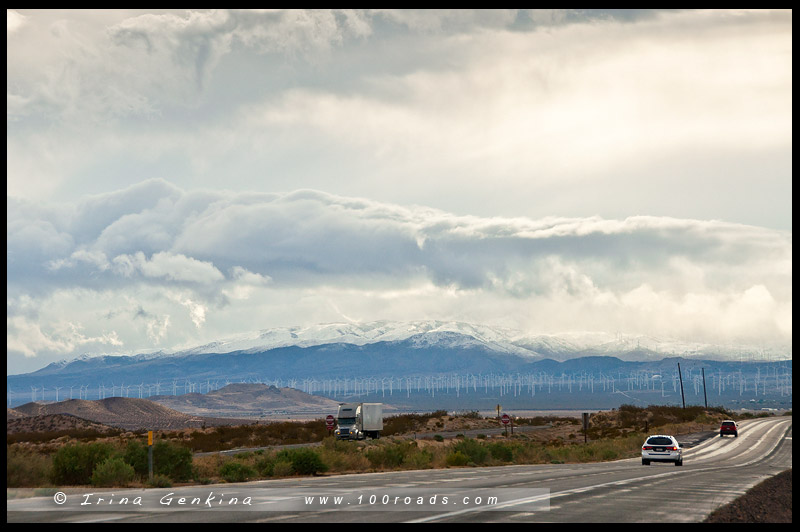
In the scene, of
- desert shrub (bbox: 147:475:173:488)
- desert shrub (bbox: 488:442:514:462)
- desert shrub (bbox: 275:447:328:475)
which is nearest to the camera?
desert shrub (bbox: 147:475:173:488)

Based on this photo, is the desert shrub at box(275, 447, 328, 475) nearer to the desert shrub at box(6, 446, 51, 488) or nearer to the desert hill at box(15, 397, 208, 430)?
the desert shrub at box(6, 446, 51, 488)

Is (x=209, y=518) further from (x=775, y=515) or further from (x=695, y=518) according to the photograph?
(x=775, y=515)

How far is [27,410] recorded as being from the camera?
585ft

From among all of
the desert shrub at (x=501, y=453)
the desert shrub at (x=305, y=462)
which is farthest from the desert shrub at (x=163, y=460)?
the desert shrub at (x=501, y=453)

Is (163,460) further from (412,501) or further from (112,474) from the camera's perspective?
(412,501)

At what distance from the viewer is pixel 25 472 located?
29.3 m

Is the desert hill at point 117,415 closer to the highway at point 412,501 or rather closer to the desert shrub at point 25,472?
the desert shrub at point 25,472

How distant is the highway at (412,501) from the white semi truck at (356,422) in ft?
115

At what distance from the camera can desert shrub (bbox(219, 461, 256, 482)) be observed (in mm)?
32531

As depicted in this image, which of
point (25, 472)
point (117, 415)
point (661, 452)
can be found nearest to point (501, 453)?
point (661, 452)

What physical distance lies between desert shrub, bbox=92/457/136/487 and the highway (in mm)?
2155

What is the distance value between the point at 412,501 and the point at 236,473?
42.8 ft

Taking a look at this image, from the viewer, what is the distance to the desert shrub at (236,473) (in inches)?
1281

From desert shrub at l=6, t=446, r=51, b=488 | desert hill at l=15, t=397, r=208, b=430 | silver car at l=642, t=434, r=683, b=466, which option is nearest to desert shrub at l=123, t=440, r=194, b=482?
desert shrub at l=6, t=446, r=51, b=488
